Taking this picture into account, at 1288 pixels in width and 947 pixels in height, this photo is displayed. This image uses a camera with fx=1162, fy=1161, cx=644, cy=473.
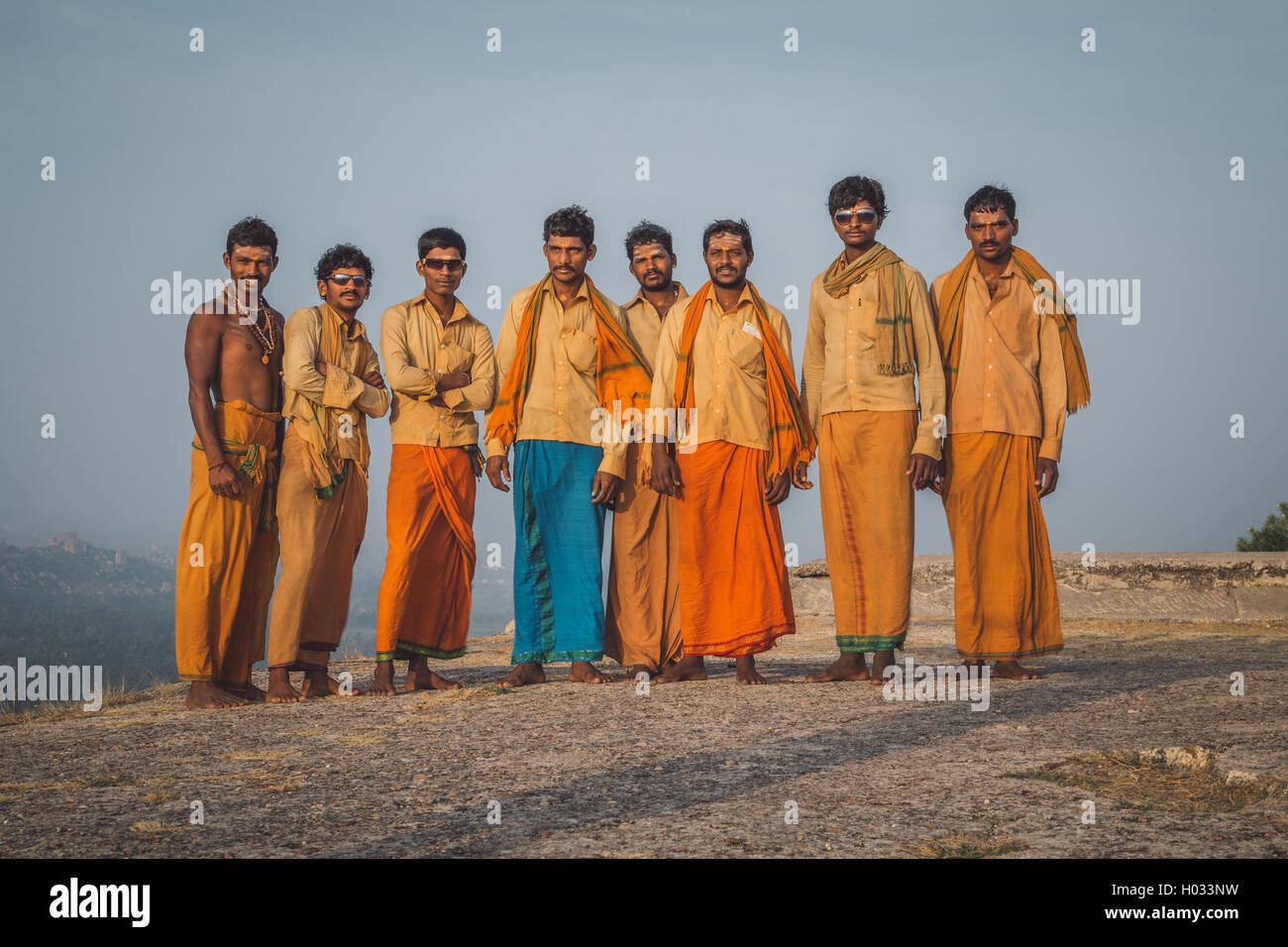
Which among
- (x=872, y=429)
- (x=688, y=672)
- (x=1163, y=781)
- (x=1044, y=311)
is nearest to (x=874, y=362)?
(x=872, y=429)

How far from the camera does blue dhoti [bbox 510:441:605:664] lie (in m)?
6.45

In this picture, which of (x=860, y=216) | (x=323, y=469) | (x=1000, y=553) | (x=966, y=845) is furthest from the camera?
(x=860, y=216)

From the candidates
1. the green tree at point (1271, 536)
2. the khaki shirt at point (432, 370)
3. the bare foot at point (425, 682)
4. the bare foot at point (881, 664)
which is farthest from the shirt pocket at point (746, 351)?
the green tree at point (1271, 536)

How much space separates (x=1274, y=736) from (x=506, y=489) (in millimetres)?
4006

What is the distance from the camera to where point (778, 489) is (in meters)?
6.34

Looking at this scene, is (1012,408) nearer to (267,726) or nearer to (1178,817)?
(1178,817)

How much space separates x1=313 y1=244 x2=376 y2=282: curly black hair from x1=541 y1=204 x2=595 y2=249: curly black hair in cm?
105

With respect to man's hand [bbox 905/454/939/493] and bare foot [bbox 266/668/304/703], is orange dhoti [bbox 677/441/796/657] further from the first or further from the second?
bare foot [bbox 266/668/304/703]

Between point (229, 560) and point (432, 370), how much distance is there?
1536 millimetres

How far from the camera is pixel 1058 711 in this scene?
4875mm

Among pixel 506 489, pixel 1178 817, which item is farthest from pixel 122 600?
pixel 1178 817

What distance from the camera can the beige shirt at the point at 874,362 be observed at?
623cm

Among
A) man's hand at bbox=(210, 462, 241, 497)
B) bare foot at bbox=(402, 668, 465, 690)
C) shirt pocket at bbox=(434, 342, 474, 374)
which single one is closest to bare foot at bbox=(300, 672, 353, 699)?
bare foot at bbox=(402, 668, 465, 690)

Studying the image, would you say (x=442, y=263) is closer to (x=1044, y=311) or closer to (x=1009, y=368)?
(x=1009, y=368)
